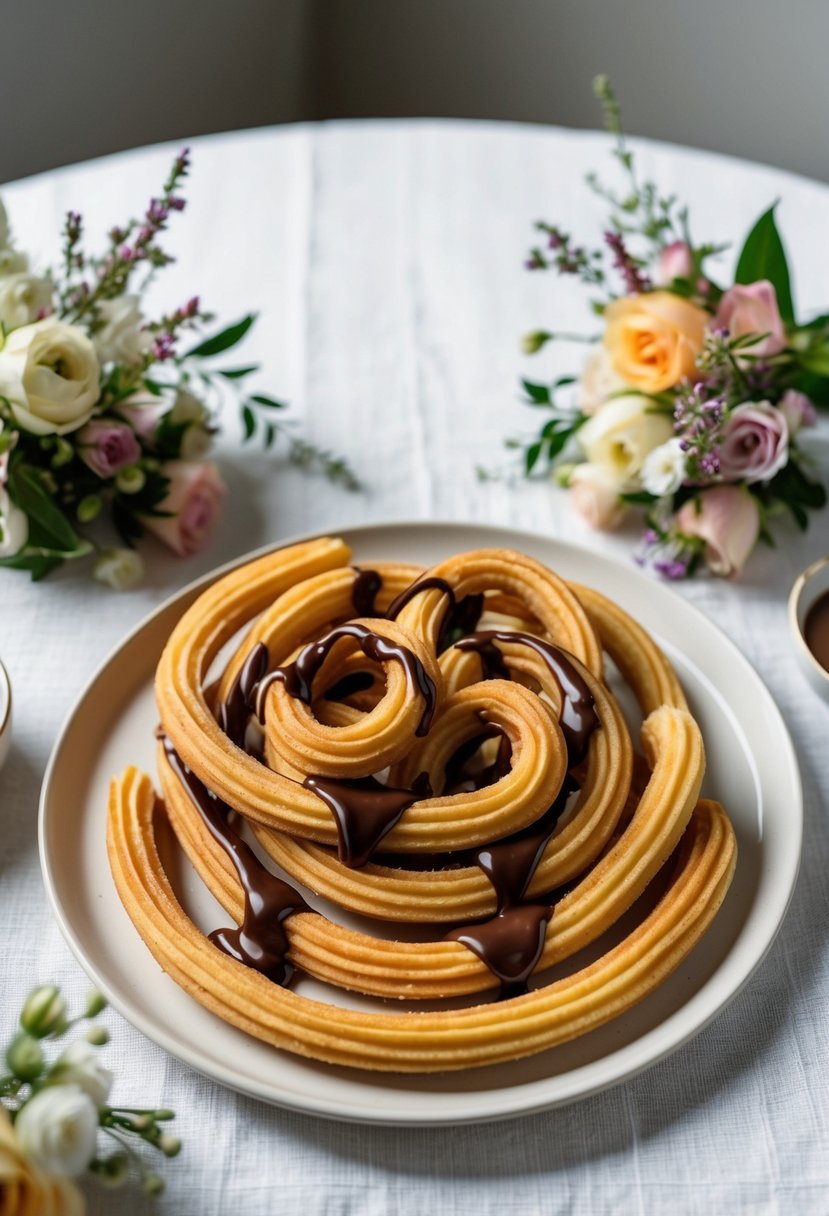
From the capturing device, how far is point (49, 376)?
1.20 meters

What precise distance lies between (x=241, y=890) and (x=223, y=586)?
0.34 meters

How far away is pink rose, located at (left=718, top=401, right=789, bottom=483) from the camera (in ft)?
4.28

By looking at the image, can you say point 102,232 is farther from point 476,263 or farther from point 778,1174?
point 778,1174

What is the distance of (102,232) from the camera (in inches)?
70.3

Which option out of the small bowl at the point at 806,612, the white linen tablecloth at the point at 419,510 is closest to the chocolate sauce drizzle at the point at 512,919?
the white linen tablecloth at the point at 419,510

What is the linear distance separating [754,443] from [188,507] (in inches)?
25.3

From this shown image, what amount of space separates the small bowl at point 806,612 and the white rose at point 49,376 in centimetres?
76

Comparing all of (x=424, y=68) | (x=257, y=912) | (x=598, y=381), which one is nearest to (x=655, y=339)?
(x=598, y=381)

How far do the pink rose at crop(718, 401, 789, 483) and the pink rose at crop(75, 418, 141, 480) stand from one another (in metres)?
0.66

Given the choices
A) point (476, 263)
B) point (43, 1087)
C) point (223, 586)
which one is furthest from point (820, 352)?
point (43, 1087)

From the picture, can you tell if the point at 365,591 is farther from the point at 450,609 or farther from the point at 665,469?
the point at 665,469

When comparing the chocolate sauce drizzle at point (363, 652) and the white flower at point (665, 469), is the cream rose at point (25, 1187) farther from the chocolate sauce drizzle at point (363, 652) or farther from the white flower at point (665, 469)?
the white flower at point (665, 469)

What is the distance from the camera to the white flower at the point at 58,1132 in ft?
2.22

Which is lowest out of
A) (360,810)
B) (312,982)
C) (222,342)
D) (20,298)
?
(312,982)
